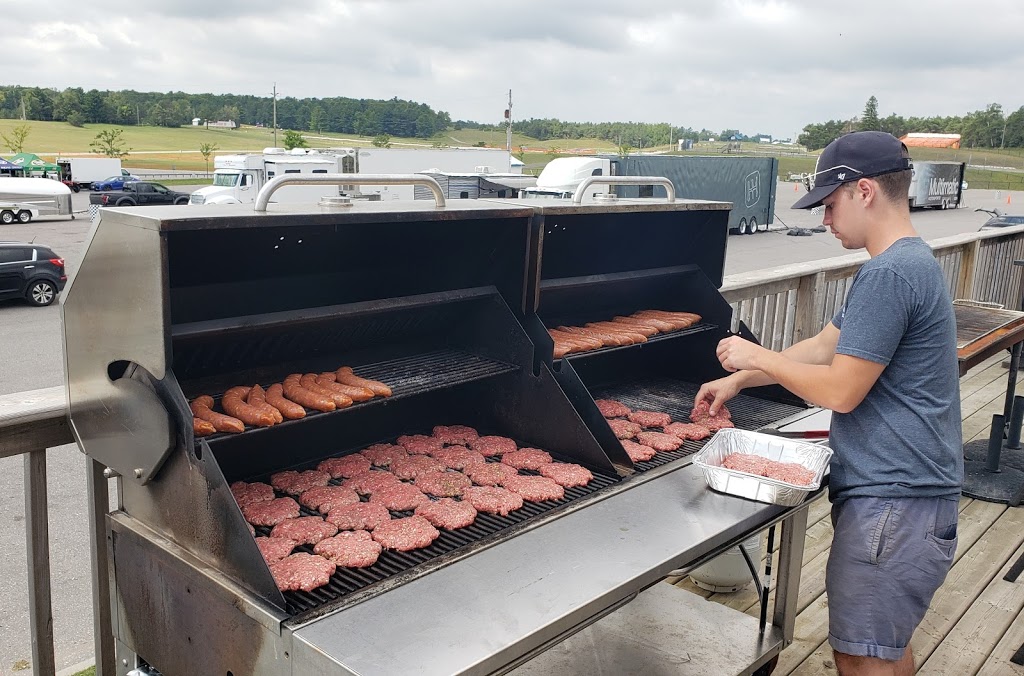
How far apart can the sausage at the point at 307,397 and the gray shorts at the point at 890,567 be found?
1.49 meters

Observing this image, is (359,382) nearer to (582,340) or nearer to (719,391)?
(582,340)

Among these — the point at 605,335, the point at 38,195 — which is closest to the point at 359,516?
the point at 605,335

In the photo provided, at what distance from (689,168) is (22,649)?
79.3 ft

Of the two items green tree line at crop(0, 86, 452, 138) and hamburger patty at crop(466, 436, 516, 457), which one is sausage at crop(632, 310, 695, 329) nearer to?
hamburger patty at crop(466, 436, 516, 457)

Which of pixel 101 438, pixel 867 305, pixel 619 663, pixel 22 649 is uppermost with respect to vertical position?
pixel 867 305

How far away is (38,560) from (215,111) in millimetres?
82527

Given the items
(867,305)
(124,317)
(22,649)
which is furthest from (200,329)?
(22,649)

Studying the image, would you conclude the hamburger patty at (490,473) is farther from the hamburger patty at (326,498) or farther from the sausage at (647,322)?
the sausage at (647,322)

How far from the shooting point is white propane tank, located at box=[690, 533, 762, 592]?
11.7 feet

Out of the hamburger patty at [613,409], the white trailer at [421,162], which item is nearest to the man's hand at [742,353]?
the hamburger patty at [613,409]

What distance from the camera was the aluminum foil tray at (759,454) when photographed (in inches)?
89.7

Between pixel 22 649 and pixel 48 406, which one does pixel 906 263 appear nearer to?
pixel 48 406

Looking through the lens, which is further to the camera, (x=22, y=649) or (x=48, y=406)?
(x=22, y=649)

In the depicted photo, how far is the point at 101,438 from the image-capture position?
6.58 ft
